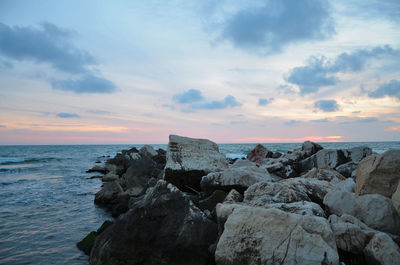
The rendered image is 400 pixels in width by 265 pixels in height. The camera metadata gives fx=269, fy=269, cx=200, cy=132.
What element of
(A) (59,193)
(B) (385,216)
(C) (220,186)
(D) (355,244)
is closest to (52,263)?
(C) (220,186)

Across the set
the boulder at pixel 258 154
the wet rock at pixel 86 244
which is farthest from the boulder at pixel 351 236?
the boulder at pixel 258 154

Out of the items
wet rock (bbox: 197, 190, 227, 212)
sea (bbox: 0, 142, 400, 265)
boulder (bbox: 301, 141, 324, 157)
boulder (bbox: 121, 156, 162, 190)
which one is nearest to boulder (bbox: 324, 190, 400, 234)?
wet rock (bbox: 197, 190, 227, 212)

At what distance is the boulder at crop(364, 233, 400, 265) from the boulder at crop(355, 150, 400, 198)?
6.14 ft

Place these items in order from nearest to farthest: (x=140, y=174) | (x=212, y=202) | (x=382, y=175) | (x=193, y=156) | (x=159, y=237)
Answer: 1. (x=159, y=237)
2. (x=382, y=175)
3. (x=212, y=202)
4. (x=193, y=156)
5. (x=140, y=174)

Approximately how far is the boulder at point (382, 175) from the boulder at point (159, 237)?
287 centimetres

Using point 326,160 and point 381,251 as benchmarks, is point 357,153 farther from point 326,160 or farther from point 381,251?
point 381,251

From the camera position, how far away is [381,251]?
9.39 feet

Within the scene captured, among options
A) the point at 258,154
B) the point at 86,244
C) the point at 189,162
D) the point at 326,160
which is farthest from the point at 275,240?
the point at 258,154

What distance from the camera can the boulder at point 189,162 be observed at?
709 centimetres

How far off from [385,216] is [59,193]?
1201 cm

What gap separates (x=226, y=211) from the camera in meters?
3.73

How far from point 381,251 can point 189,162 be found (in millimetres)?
4956

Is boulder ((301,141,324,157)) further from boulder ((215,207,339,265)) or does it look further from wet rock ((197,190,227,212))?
boulder ((215,207,339,265))

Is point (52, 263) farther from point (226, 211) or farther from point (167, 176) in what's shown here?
point (226, 211)
